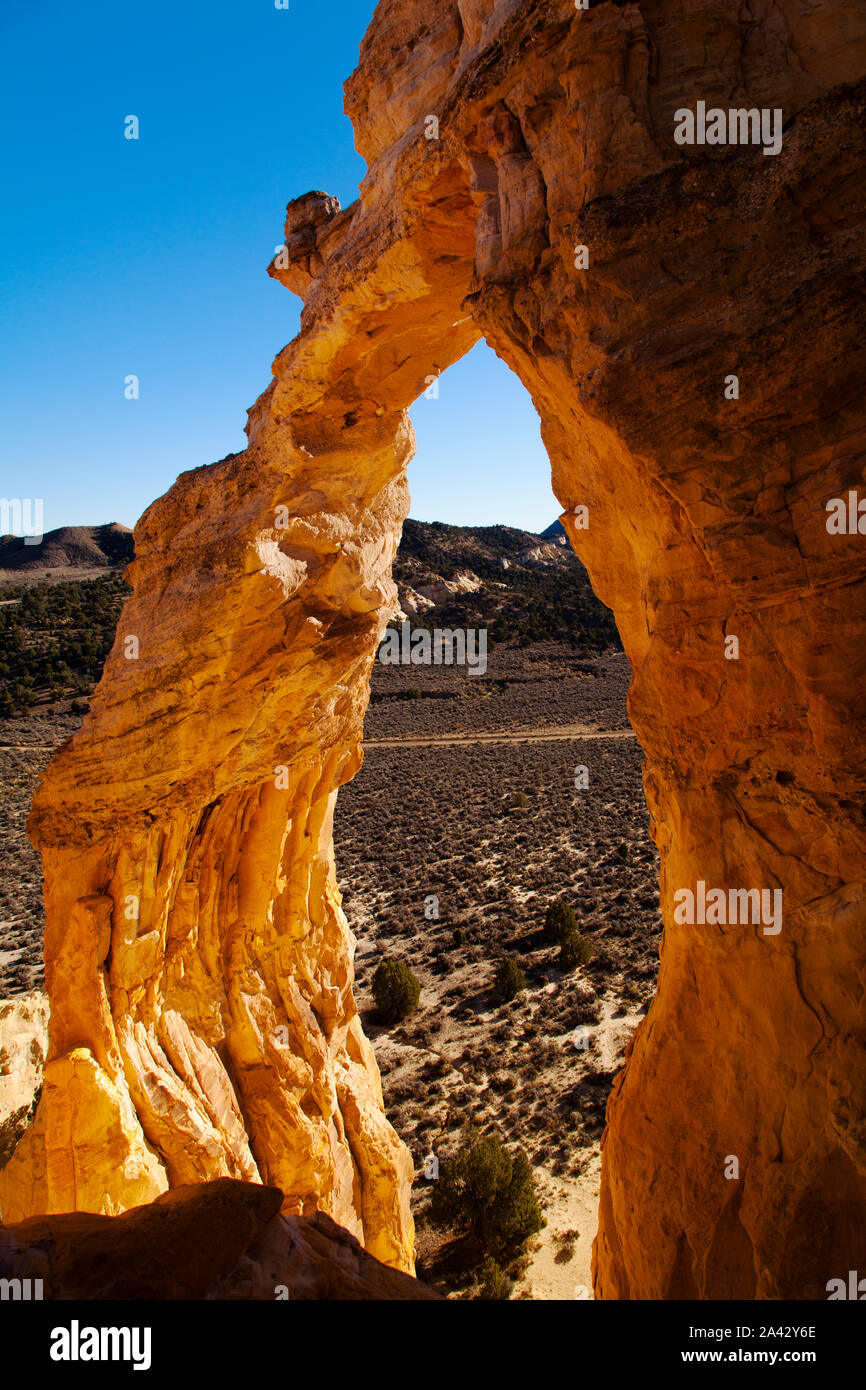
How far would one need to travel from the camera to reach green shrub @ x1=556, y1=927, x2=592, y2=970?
1864 centimetres

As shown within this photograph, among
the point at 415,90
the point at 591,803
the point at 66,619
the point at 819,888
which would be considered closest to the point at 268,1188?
the point at 819,888

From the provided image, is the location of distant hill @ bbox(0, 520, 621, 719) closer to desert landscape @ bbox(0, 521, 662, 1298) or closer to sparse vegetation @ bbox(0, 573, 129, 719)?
sparse vegetation @ bbox(0, 573, 129, 719)

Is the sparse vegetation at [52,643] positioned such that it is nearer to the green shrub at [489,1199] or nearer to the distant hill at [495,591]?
the distant hill at [495,591]

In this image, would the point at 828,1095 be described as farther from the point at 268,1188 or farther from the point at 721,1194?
the point at 268,1188

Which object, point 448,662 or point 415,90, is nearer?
point 415,90

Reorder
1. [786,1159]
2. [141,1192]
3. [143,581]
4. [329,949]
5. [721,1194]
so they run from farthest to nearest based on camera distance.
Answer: [329,949], [143,581], [141,1192], [721,1194], [786,1159]

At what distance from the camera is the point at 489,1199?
37.4ft

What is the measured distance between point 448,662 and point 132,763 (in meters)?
64.8

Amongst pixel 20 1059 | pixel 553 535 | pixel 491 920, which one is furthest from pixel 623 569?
pixel 553 535

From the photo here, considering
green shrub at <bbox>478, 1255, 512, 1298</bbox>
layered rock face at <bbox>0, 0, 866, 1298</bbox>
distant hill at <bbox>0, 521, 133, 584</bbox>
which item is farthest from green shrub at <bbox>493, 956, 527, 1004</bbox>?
distant hill at <bbox>0, 521, 133, 584</bbox>

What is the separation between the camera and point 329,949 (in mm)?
12078

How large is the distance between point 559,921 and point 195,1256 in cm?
1588

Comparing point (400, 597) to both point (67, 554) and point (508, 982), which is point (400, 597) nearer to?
point (67, 554)

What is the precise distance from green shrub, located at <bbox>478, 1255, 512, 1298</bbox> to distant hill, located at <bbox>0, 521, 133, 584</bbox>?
7559 centimetres
